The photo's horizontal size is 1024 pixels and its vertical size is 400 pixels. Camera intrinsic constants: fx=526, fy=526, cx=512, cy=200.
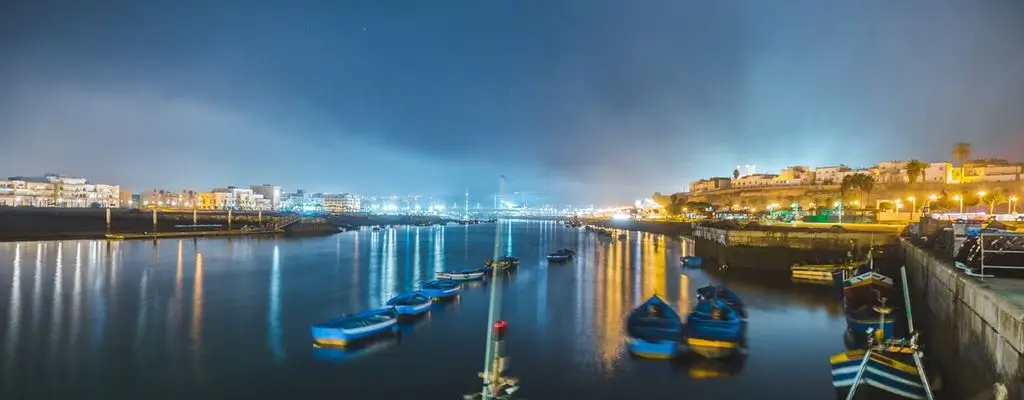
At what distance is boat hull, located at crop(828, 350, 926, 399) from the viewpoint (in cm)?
1129

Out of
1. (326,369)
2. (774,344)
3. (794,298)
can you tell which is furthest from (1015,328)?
(794,298)

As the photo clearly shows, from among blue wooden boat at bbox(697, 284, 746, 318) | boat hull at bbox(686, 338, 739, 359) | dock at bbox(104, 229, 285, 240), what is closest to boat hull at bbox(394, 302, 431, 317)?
boat hull at bbox(686, 338, 739, 359)

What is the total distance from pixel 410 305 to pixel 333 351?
5689 millimetres

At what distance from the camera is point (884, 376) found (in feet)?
37.9

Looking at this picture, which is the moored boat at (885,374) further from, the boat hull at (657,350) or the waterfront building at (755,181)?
the waterfront building at (755,181)

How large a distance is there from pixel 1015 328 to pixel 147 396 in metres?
18.1

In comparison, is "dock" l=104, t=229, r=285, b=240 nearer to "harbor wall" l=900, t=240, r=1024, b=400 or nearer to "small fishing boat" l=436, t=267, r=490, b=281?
"small fishing boat" l=436, t=267, r=490, b=281

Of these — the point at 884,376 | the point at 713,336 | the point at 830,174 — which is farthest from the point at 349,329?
the point at 830,174

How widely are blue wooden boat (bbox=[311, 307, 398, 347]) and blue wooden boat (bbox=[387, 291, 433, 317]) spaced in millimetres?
2896

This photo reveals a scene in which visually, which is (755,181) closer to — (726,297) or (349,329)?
(726,297)

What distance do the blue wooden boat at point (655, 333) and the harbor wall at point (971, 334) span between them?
6.87 metres

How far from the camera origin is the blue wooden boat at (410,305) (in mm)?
22734

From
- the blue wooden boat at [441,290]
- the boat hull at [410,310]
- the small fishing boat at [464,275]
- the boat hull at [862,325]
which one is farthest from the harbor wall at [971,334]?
the small fishing boat at [464,275]

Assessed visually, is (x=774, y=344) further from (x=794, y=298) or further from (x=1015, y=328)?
(x=1015, y=328)
